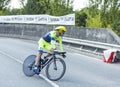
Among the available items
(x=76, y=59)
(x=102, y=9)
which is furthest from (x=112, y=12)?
(x=76, y=59)

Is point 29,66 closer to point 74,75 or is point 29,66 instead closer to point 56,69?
point 56,69

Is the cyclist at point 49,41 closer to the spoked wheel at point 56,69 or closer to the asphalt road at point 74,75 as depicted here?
the spoked wheel at point 56,69

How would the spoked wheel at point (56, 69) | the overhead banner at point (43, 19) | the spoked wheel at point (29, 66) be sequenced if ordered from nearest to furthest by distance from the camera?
the spoked wheel at point (56, 69) < the spoked wheel at point (29, 66) < the overhead banner at point (43, 19)

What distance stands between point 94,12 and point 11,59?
19212 millimetres

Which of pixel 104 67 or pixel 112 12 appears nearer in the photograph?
pixel 104 67

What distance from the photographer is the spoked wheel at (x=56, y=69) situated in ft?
38.2

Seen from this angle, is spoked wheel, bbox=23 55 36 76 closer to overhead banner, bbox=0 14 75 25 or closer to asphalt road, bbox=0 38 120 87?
asphalt road, bbox=0 38 120 87

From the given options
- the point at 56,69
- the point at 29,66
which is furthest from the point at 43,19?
the point at 56,69

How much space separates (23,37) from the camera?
1256 inches

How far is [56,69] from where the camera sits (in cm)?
1172

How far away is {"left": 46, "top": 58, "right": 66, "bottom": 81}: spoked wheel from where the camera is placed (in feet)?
38.2

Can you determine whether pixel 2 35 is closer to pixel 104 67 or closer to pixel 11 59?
pixel 11 59

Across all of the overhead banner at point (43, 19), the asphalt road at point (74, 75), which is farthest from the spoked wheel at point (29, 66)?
the overhead banner at point (43, 19)

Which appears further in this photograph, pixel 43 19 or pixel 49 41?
pixel 43 19
